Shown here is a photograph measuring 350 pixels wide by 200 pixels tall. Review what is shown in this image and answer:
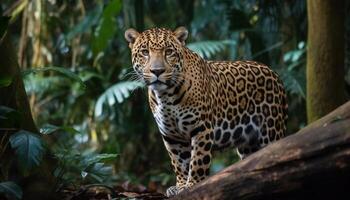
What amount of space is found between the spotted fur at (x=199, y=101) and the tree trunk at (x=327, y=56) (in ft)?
1.64

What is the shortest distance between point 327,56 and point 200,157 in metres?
1.83

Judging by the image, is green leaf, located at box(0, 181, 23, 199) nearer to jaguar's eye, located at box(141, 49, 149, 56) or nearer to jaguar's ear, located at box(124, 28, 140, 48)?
jaguar's eye, located at box(141, 49, 149, 56)

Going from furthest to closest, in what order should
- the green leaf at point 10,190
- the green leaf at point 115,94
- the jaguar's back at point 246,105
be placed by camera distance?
1. the green leaf at point 115,94
2. the jaguar's back at point 246,105
3. the green leaf at point 10,190

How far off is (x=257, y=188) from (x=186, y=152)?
2.16 metres

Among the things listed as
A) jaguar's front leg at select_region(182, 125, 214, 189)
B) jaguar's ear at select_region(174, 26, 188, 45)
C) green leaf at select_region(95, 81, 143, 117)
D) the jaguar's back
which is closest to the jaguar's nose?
jaguar's ear at select_region(174, 26, 188, 45)

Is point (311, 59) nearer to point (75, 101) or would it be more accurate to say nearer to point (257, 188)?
point (257, 188)

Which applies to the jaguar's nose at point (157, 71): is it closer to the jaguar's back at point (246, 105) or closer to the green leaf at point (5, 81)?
the jaguar's back at point (246, 105)

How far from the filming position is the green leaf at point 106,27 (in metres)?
→ 11.8

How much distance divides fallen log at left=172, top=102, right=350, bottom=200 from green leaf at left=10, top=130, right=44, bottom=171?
1.38 meters

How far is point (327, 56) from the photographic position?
803 cm

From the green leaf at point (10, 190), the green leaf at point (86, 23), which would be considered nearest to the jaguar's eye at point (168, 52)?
the green leaf at point (10, 190)

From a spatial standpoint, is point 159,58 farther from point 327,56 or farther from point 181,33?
point 327,56

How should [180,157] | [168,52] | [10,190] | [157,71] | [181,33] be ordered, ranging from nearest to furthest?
[10,190] < [157,71] < [168,52] < [181,33] < [180,157]

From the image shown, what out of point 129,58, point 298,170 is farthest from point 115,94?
point 298,170
